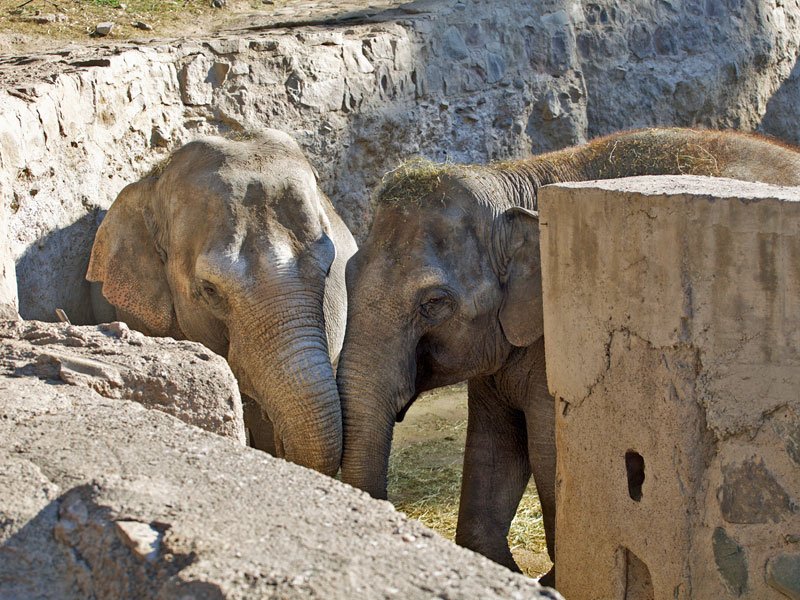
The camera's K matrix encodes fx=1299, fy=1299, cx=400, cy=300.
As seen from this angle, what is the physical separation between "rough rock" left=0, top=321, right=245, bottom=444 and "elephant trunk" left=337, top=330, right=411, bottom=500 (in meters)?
1.37

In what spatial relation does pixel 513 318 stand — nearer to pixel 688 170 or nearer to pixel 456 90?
pixel 688 170

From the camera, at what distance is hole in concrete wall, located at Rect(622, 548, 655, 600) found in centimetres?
405

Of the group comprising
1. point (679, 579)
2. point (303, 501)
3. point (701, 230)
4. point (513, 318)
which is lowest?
point (679, 579)

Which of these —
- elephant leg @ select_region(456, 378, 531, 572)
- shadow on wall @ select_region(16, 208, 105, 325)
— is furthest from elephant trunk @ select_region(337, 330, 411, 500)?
shadow on wall @ select_region(16, 208, 105, 325)

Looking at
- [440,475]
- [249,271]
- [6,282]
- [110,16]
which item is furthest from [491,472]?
[110,16]

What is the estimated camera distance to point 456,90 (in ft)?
28.6

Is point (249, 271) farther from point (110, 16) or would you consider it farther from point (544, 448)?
point (110, 16)

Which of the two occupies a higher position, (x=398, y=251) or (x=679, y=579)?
(x=398, y=251)

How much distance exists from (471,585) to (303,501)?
0.51 metres

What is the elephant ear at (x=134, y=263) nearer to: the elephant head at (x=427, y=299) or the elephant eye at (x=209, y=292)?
the elephant eye at (x=209, y=292)

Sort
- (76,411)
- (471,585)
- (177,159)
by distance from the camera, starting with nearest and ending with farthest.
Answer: (471,585) → (76,411) → (177,159)

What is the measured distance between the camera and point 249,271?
5.70 meters

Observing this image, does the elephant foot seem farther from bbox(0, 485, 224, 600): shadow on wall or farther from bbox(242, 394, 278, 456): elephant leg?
bbox(0, 485, 224, 600): shadow on wall

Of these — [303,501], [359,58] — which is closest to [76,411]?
[303,501]
